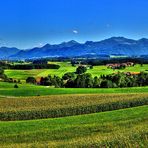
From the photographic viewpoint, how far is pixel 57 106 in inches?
2116

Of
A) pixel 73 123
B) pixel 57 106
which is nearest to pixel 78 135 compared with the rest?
pixel 73 123

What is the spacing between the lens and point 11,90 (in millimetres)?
83500

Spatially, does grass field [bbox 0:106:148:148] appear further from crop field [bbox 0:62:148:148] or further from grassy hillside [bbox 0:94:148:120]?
grassy hillside [bbox 0:94:148:120]

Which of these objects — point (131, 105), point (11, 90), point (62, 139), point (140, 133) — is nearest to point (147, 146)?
point (140, 133)

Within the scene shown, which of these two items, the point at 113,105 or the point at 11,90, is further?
the point at 11,90

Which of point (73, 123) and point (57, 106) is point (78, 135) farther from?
point (57, 106)

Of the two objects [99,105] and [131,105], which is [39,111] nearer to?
[99,105]

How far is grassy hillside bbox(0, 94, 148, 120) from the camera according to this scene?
5025 centimetres

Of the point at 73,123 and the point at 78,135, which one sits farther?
the point at 73,123

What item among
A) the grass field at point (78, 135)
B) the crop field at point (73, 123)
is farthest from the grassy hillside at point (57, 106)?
the grass field at point (78, 135)

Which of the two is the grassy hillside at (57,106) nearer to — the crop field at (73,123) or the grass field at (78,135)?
the crop field at (73,123)

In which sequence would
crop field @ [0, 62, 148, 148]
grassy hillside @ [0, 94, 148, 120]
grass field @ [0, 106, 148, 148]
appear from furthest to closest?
1. grassy hillside @ [0, 94, 148, 120]
2. crop field @ [0, 62, 148, 148]
3. grass field @ [0, 106, 148, 148]

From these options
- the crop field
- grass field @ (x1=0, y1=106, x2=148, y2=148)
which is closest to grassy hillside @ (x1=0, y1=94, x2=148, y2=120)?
the crop field

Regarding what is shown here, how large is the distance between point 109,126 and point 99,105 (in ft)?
70.1
